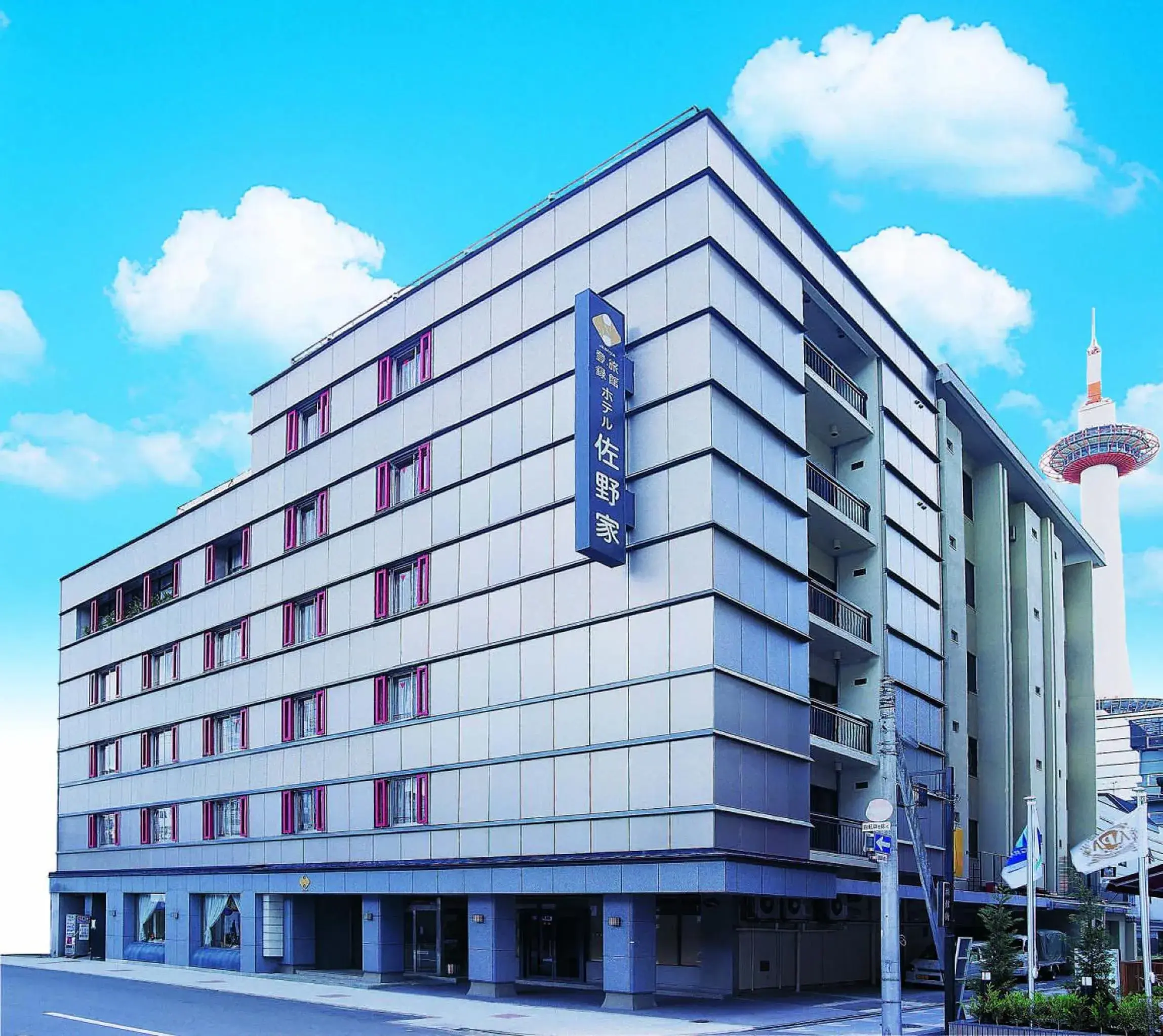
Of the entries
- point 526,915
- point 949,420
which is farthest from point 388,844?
point 949,420

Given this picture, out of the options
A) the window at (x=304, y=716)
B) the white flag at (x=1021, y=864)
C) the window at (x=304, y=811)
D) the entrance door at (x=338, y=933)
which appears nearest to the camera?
the white flag at (x=1021, y=864)

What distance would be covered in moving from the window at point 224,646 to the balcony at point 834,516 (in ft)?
75.6

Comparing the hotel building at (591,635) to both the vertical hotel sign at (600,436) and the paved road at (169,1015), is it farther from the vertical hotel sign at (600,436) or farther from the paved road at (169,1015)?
the paved road at (169,1015)

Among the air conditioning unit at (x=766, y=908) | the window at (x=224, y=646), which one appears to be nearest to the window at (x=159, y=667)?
the window at (x=224, y=646)

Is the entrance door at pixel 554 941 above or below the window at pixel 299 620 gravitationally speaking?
below

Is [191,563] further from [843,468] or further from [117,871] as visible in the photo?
[843,468]

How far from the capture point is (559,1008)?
1264 inches

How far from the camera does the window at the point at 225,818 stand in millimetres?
46844

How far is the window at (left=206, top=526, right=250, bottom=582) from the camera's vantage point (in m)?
51.3

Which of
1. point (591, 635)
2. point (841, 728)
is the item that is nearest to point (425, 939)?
point (591, 635)

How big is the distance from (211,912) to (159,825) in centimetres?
642

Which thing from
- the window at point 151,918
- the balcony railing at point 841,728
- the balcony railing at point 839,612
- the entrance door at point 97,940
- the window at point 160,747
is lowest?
the entrance door at point 97,940

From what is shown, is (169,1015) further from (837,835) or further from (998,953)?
(998,953)

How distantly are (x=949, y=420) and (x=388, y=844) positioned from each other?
2762 cm
